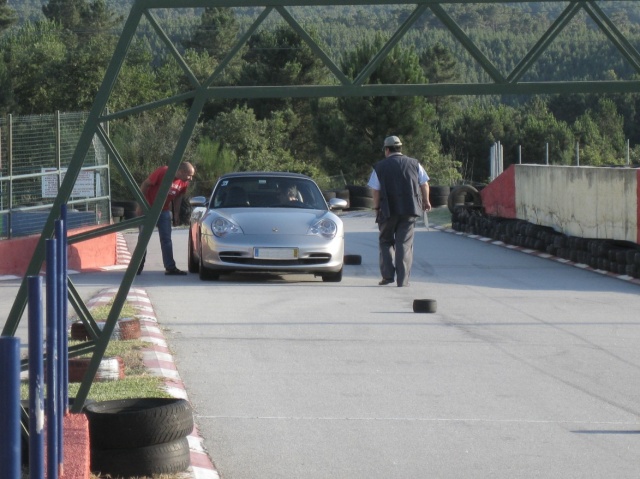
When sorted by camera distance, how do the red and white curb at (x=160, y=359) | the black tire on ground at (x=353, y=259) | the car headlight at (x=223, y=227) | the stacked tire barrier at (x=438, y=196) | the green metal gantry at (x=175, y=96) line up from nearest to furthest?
1. the red and white curb at (x=160, y=359)
2. the green metal gantry at (x=175, y=96)
3. the car headlight at (x=223, y=227)
4. the black tire on ground at (x=353, y=259)
5. the stacked tire barrier at (x=438, y=196)

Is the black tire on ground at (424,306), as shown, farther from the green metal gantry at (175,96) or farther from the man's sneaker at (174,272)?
the green metal gantry at (175,96)

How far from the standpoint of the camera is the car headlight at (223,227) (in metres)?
14.7

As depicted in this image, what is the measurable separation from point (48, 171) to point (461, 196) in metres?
13.2

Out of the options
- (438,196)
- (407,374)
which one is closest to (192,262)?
(407,374)

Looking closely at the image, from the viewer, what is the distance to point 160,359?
8.68 meters

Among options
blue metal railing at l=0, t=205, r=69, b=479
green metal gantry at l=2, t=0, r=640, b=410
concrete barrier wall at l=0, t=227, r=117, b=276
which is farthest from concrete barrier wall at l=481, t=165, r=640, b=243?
blue metal railing at l=0, t=205, r=69, b=479

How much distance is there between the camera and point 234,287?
14.4m

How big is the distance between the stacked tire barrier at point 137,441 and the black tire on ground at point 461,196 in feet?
72.7

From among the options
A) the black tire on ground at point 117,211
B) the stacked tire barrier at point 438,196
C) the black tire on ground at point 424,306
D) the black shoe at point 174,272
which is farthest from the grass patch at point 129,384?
the stacked tire barrier at point 438,196

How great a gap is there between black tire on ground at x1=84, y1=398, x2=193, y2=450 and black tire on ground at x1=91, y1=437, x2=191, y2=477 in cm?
2

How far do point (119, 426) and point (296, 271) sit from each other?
31.1 feet

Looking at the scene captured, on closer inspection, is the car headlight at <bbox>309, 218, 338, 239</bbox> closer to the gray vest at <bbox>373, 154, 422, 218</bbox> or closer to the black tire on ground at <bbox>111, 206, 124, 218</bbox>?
the gray vest at <bbox>373, 154, 422, 218</bbox>

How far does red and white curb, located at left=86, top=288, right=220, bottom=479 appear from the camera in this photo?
5773 mm

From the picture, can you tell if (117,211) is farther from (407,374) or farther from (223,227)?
(407,374)
